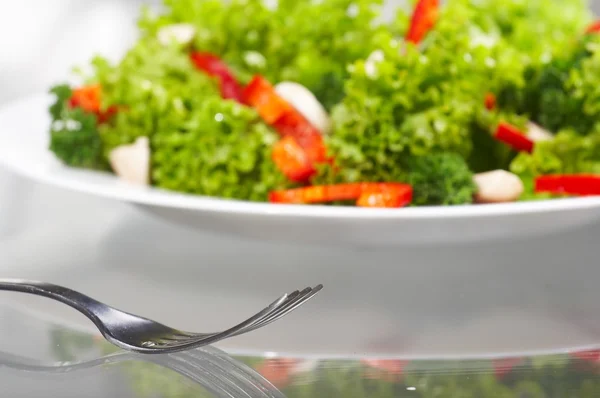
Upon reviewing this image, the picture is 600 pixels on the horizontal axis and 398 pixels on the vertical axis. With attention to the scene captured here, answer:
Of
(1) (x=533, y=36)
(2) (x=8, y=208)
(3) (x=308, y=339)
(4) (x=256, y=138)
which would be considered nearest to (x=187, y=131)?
(4) (x=256, y=138)

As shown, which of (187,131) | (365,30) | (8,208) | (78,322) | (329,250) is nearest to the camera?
(78,322)

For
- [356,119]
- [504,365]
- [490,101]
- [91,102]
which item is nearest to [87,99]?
[91,102]

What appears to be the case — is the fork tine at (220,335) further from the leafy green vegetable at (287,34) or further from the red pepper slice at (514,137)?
the leafy green vegetable at (287,34)

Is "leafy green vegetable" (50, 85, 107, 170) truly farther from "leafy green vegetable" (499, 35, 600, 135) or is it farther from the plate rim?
"leafy green vegetable" (499, 35, 600, 135)

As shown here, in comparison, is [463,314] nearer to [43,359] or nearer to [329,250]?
[329,250]

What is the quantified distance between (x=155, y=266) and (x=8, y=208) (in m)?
0.61

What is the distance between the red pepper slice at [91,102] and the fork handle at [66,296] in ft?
2.70

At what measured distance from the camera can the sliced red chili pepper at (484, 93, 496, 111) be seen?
199cm

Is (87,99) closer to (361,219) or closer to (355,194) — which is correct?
(355,194)

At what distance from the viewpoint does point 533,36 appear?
7.77 feet

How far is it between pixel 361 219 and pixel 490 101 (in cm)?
65

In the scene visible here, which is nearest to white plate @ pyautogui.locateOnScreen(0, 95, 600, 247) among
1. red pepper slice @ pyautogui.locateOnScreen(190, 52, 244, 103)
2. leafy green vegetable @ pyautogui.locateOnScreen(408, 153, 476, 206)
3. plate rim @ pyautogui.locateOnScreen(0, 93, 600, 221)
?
plate rim @ pyautogui.locateOnScreen(0, 93, 600, 221)

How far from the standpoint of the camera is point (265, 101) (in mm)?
1985

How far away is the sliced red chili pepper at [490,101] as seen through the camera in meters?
1.99
